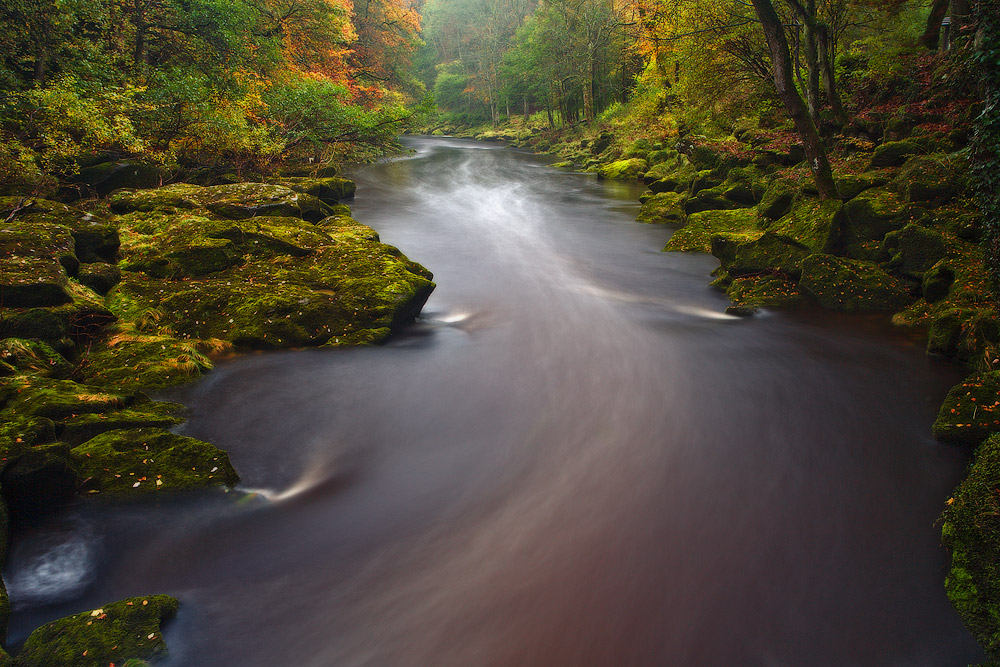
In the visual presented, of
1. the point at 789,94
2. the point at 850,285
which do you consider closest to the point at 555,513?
the point at 850,285

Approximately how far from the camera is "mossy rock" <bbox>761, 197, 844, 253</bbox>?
9961mm

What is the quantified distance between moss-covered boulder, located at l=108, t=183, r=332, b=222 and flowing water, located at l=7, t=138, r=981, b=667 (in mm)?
5803

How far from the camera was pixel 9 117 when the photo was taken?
11.0m

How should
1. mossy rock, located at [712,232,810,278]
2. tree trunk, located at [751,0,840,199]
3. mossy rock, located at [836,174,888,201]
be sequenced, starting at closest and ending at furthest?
mossy rock, located at [712,232,810,278], tree trunk, located at [751,0,840,199], mossy rock, located at [836,174,888,201]

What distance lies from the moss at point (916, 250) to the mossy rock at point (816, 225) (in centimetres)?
102

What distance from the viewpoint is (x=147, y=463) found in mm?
4496

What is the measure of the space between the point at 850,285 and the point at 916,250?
3.86 feet

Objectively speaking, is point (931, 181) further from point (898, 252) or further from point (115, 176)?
point (115, 176)

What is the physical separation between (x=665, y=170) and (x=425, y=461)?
73.9ft

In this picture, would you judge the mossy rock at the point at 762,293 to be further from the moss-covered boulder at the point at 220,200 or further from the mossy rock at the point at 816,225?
the moss-covered boulder at the point at 220,200

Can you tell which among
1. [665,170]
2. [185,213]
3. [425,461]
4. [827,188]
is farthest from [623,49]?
[425,461]

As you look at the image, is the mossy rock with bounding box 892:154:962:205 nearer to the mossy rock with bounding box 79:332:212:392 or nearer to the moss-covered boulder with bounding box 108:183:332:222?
the mossy rock with bounding box 79:332:212:392

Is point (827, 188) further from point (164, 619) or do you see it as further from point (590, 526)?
point (164, 619)

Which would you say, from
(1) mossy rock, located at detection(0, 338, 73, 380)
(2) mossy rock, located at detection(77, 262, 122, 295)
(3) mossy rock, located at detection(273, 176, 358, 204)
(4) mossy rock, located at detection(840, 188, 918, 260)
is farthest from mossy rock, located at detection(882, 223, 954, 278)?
(3) mossy rock, located at detection(273, 176, 358, 204)
